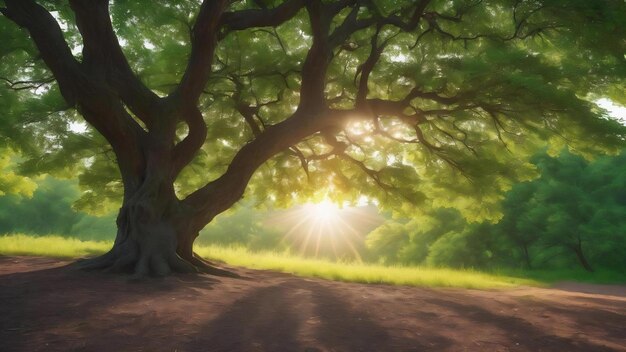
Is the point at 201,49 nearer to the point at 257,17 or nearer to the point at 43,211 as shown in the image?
the point at 257,17

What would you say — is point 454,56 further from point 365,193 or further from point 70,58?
point 70,58

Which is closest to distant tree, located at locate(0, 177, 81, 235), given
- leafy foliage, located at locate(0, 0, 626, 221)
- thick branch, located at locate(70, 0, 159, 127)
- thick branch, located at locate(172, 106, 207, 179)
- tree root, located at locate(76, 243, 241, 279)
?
leafy foliage, located at locate(0, 0, 626, 221)

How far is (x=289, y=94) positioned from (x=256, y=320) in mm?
9663

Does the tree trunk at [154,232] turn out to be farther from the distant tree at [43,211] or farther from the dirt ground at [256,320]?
the distant tree at [43,211]

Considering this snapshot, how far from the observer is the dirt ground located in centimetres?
403

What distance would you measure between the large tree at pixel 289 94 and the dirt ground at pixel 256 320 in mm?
1938

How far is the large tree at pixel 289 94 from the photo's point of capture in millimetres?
8477

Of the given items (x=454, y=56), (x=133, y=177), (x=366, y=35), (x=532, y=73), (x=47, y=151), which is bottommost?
(x=133, y=177)

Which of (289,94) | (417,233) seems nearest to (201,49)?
(289,94)

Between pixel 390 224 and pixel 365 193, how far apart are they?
24.6m

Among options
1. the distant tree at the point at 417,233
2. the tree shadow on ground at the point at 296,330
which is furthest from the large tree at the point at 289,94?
the distant tree at the point at 417,233

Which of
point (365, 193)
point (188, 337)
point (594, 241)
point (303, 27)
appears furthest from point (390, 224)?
point (188, 337)

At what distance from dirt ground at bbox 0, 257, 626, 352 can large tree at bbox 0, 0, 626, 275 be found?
6.36ft

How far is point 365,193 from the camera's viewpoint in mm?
15211
